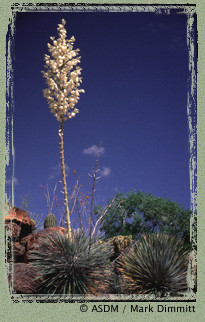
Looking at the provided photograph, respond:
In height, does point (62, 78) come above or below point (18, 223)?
above

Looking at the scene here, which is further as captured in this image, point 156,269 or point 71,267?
point 156,269

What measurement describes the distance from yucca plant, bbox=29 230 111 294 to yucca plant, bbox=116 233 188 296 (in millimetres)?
718

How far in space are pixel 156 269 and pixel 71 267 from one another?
168 cm

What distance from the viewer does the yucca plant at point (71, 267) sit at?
6109 millimetres

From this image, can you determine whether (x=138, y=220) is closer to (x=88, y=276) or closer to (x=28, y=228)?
(x=28, y=228)

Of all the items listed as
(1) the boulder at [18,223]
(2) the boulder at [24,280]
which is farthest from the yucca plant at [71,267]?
(1) the boulder at [18,223]

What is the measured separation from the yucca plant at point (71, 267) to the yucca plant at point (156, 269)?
718 mm

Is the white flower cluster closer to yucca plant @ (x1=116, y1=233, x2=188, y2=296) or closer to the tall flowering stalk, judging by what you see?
the tall flowering stalk

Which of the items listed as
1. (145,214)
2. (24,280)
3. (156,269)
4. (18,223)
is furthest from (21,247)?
(145,214)

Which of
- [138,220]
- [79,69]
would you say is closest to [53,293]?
[79,69]

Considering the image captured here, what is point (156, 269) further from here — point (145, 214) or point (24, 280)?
point (145, 214)

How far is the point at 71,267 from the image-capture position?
242 inches

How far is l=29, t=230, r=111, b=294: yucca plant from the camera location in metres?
6.11

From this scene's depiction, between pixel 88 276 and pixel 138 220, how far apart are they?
36.3 feet
